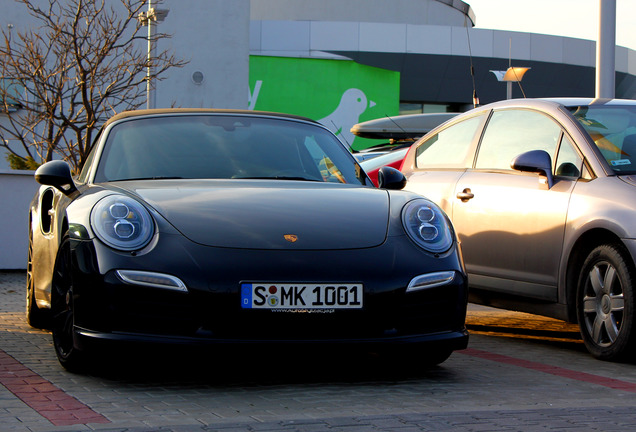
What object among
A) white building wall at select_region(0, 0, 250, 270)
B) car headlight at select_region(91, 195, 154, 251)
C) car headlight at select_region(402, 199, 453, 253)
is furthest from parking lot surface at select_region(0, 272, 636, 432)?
white building wall at select_region(0, 0, 250, 270)

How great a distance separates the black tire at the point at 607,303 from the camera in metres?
5.65

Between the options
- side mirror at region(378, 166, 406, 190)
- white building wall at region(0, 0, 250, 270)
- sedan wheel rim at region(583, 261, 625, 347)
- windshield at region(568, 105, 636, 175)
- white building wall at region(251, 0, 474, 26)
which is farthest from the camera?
white building wall at region(251, 0, 474, 26)

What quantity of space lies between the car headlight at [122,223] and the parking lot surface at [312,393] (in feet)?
1.59

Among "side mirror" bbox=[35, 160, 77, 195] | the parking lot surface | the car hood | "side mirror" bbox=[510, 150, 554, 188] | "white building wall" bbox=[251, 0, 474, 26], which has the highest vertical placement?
"white building wall" bbox=[251, 0, 474, 26]

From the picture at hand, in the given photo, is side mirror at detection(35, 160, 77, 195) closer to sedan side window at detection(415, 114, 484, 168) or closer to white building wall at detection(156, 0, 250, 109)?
sedan side window at detection(415, 114, 484, 168)

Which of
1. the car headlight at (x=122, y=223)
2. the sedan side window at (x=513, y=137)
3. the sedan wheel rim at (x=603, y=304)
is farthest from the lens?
the sedan side window at (x=513, y=137)

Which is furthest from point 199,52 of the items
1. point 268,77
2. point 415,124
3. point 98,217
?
point 98,217

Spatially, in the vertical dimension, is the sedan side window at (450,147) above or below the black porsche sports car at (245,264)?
above

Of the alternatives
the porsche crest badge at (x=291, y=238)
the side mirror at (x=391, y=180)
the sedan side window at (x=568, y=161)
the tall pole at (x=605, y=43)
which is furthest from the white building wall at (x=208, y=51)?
the porsche crest badge at (x=291, y=238)

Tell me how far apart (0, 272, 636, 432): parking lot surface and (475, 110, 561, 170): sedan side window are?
4.59ft

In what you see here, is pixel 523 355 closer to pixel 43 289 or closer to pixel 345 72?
pixel 43 289

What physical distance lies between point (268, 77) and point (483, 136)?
31411mm

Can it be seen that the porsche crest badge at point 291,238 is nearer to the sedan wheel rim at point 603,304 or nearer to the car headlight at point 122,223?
the car headlight at point 122,223

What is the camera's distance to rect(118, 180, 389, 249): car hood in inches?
187
